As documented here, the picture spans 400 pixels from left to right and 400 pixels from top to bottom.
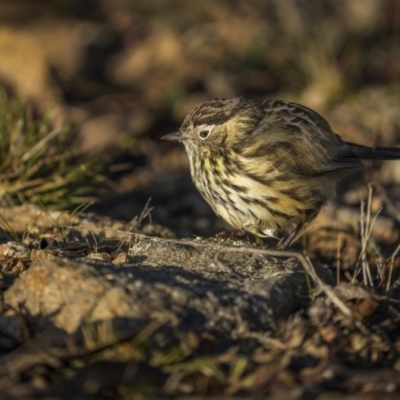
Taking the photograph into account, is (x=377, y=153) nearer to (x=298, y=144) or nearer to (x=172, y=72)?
(x=298, y=144)

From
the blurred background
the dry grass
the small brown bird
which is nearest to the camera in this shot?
the small brown bird

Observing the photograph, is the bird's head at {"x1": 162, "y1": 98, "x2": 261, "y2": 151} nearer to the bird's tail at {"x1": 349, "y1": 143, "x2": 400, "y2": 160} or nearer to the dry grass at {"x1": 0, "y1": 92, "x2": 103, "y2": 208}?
the bird's tail at {"x1": 349, "y1": 143, "x2": 400, "y2": 160}

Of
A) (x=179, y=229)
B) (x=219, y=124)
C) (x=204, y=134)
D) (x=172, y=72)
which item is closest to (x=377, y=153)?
(x=219, y=124)

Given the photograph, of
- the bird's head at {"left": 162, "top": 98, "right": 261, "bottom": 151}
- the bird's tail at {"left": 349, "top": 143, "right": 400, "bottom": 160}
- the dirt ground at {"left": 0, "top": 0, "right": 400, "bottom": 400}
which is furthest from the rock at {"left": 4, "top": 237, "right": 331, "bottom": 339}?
the bird's tail at {"left": 349, "top": 143, "right": 400, "bottom": 160}

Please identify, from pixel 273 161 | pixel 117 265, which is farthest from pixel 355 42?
pixel 117 265

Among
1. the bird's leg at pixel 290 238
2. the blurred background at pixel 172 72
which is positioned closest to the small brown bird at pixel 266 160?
the bird's leg at pixel 290 238

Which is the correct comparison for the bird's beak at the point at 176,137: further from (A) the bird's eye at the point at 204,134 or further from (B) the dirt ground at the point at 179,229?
(B) the dirt ground at the point at 179,229

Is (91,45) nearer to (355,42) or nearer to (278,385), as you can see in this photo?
(355,42)
